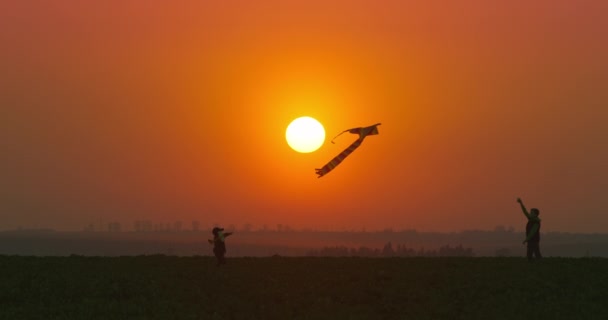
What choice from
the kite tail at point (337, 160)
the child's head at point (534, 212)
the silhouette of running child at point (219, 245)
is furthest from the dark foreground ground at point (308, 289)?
the kite tail at point (337, 160)

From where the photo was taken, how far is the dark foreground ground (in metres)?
30.6

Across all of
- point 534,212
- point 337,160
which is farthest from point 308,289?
point 534,212

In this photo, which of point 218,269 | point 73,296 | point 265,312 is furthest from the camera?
point 218,269

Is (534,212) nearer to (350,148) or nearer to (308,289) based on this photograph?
(350,148)

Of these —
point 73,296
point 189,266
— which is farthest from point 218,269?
point 73,296

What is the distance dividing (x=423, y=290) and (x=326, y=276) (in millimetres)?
4964

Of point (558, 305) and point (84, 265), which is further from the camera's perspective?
point (84, 265)

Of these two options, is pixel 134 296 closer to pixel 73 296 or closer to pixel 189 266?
pixel 73 296

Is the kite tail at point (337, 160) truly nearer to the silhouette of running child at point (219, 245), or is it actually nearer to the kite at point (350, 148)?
the kite at point (350, 148)

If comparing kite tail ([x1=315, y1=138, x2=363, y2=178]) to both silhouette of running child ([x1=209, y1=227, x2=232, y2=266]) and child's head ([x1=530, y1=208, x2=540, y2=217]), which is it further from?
child's head ([x1=530, y1=208, x2=540, y2=217])

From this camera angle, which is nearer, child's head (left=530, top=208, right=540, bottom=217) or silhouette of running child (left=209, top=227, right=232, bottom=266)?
child's head (left=530, top=208, right=540, bottom=217)

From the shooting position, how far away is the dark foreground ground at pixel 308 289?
3056cm

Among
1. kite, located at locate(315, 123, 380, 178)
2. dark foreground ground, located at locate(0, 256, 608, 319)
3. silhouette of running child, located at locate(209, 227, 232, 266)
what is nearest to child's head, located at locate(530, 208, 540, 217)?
dark foreground ground, located at locate(0, 256, 608, 319)

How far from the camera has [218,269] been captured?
128ft
